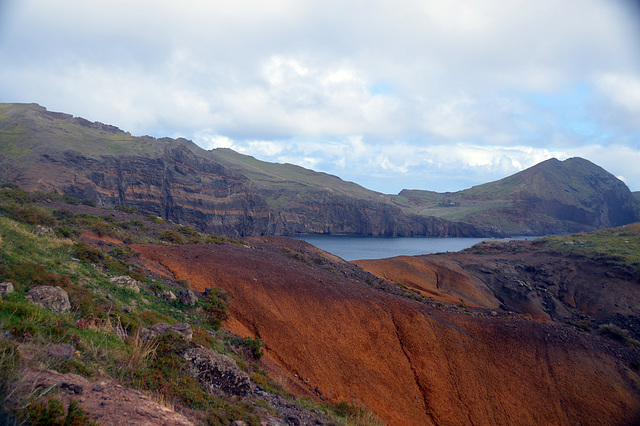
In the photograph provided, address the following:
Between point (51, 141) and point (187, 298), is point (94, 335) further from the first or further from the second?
point (51, 141)

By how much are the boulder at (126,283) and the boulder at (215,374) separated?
5.68 meters

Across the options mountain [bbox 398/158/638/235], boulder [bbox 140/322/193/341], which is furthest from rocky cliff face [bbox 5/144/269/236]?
mountain [bbox 398/158/638/235]

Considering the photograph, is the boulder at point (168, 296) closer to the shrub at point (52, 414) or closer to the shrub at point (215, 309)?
the shrub at point (215, 309)

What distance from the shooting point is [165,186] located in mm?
68938

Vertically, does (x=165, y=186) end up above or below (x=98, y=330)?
above

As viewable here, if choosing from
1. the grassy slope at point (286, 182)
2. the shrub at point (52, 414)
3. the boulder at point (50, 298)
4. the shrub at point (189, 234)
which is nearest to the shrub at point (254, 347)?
the boulder at point (50, 298)

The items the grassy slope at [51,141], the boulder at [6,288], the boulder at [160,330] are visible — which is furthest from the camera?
the grassy slope at [51,141]

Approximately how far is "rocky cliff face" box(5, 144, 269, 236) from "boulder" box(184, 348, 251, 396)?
151 feet

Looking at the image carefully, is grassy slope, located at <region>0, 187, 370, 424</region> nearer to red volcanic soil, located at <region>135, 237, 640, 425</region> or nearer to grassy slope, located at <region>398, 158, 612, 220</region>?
red volcanic soil, located at <region>135, 237, 640, 425</region>

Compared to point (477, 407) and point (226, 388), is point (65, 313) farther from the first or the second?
point (477, 407)

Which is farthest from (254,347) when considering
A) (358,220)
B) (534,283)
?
(358,220)

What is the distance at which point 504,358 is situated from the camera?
16.5 m

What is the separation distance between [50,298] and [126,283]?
15.6 feet

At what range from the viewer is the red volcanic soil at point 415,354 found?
1355 centimetres
